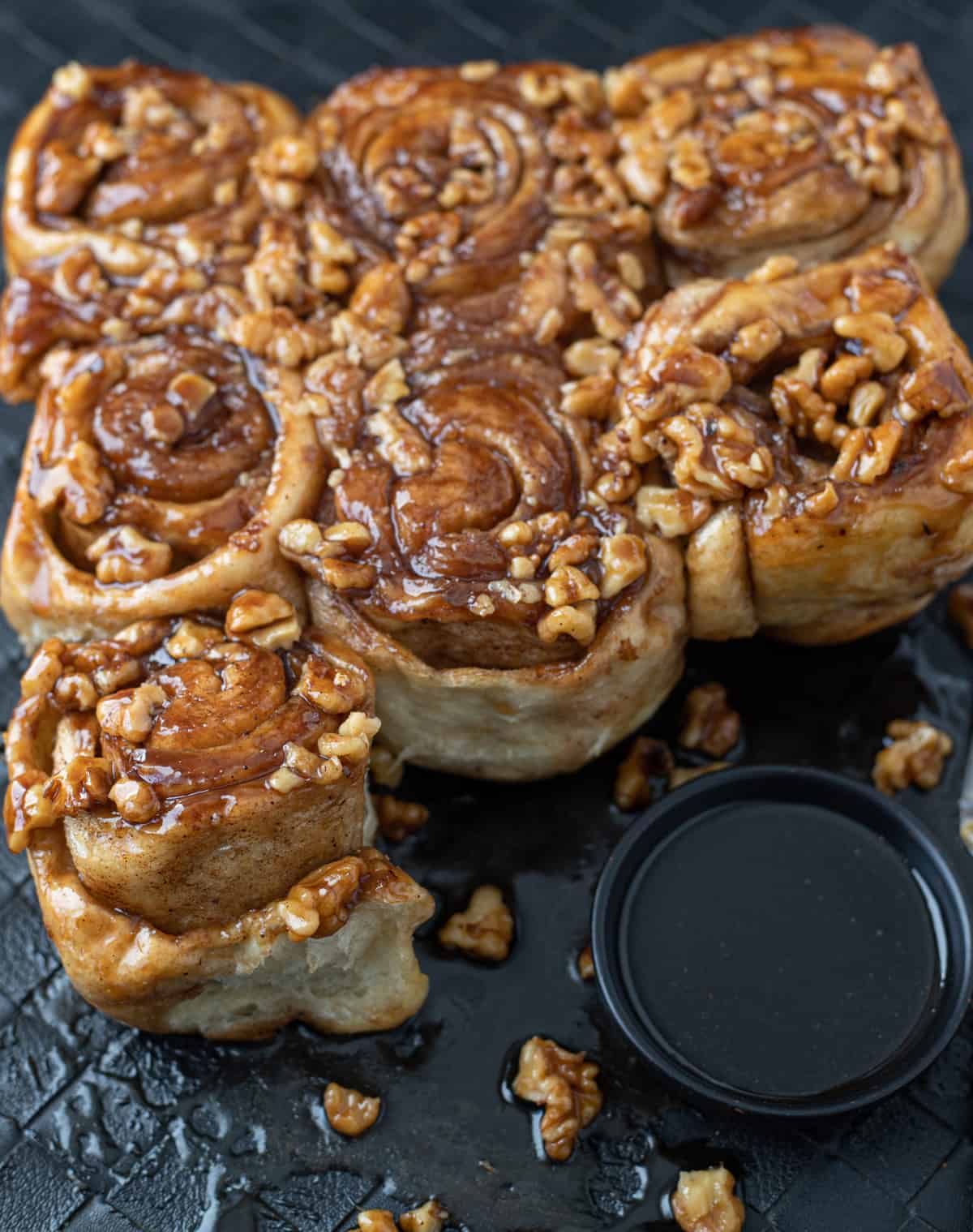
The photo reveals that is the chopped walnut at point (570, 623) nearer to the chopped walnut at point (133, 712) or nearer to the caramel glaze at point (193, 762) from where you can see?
the caramel glaze at point (193, 762)

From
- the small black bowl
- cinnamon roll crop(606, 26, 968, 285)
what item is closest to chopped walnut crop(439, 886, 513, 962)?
the small black bowl

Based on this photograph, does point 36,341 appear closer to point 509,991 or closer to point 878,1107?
point 509,991

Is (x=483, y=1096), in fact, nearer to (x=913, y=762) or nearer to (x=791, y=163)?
(x=913, y=762)

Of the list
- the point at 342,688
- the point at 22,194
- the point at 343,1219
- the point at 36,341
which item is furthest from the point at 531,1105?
the point at 22,194

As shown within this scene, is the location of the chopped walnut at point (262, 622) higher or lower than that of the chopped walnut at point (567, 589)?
lower

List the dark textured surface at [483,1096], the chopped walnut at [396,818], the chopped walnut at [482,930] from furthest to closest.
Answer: the chopped walnut at [396,818], the chopped walnut at [482,930], the dark textured surface at [483,1096]

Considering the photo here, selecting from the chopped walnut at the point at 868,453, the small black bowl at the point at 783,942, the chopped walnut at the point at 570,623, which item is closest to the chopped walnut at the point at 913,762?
the small black bowl at the point at 783,942
